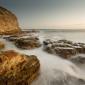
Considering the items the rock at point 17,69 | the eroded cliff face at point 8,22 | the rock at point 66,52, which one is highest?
the rock at point 17,69

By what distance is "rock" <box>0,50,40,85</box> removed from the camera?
4.50 meters

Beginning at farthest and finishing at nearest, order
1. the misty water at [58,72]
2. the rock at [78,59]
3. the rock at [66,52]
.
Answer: the rock at [66,52] < the rock at [78,59] < the misty water at [58,72]

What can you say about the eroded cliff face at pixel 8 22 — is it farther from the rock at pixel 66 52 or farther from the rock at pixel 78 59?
the rock at pixel 78 59

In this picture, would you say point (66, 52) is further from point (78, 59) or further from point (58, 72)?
point (58, 72)

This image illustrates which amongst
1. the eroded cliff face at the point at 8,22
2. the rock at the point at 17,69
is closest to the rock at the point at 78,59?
the rock at the point at 17,69

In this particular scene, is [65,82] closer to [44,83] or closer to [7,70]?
[44,83]

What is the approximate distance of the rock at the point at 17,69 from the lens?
450 cm

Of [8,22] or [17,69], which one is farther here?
[8,22]

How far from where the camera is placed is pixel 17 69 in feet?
16.0

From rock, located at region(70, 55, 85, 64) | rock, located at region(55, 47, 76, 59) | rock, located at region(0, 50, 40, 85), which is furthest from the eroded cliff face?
rock, located at region(0, 50, 40, 85)

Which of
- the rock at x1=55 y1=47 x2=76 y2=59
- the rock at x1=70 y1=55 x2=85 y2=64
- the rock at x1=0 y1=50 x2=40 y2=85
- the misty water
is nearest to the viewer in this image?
the rock at x1=0 y1=50 x2=40 y2=85

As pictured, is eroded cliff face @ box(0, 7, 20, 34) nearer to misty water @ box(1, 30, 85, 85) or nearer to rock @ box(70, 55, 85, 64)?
misty water @ box(1, 30, 85, 85)

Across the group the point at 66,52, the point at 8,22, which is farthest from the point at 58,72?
the point at 8,22

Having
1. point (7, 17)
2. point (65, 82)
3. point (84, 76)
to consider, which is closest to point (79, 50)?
point (84, 76)
